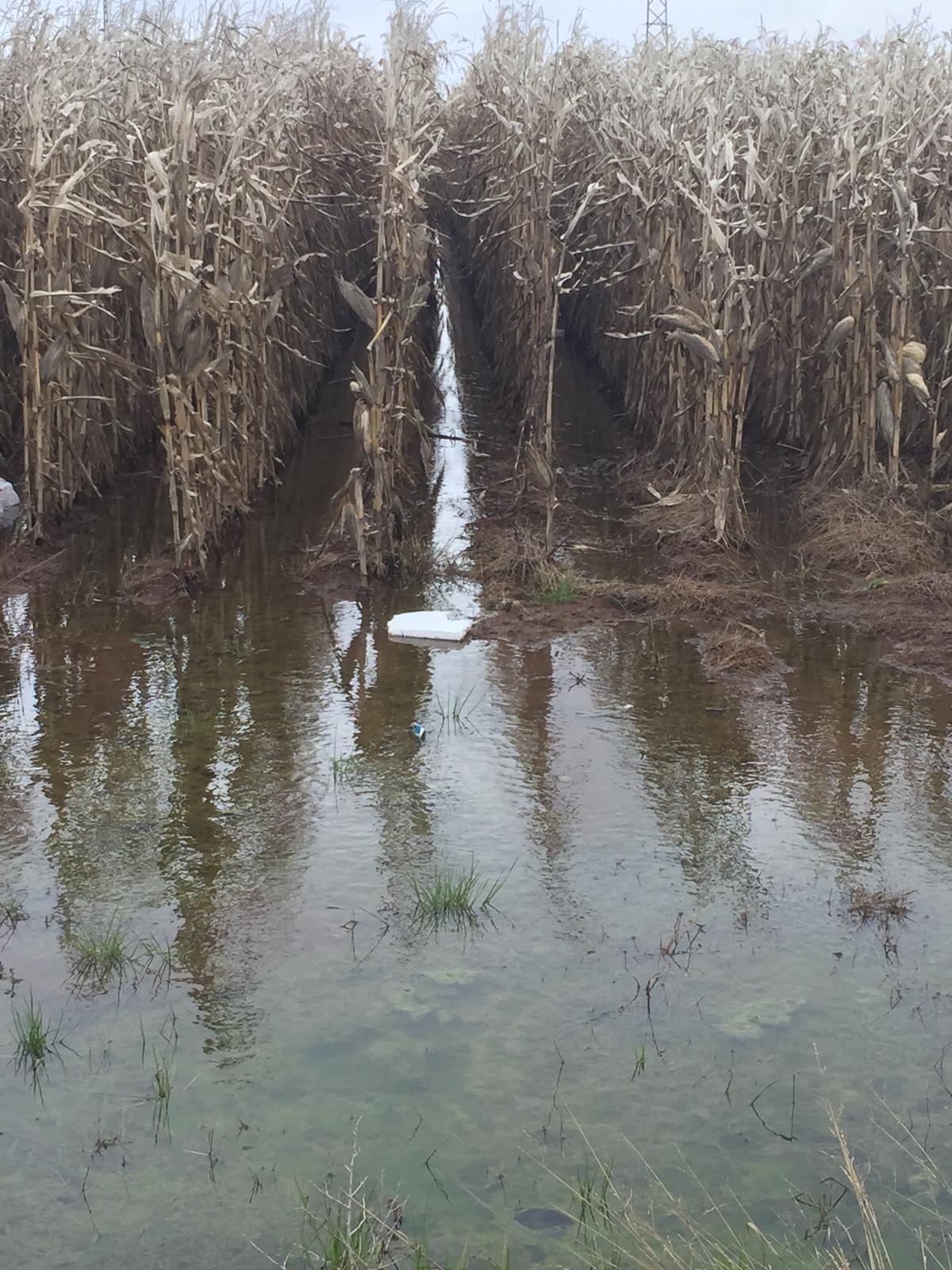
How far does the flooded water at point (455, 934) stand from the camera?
127 inches

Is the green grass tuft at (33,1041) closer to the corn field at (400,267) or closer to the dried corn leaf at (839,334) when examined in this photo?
the corn field at (400,267)

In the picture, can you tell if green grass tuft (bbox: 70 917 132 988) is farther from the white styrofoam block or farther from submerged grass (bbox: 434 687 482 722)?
the white styrofoam block

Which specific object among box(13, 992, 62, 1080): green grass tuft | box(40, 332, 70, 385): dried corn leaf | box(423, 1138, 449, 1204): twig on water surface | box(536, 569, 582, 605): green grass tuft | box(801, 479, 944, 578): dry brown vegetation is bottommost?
box(423, 1138, 449, 1204): twig on water surface

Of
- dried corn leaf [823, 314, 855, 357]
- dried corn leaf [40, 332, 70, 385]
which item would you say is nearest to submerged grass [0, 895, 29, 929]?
dried corn leaf [40, 332, 70, 385]

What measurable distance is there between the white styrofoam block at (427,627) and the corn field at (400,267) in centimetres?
88

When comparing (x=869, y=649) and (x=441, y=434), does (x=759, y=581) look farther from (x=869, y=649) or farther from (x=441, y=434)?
(x=441, y=434)

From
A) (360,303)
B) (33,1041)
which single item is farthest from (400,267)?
(33,1041)

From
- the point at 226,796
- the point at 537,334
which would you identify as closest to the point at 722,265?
the point at 537,334

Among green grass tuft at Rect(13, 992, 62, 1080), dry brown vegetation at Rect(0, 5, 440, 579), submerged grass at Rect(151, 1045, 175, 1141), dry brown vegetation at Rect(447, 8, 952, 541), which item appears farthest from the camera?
dry brown vegetation at Rect(447, 8, 952, 541)

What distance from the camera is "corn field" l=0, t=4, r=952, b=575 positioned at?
8.13 m

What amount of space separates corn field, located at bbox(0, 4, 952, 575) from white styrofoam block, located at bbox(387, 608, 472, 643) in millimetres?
876

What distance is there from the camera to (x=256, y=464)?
9.86 meters

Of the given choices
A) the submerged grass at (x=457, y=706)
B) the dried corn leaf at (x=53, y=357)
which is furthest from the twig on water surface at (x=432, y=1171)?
the dried corn leaf at (x=53, y=357)

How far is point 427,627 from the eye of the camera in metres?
7.35
